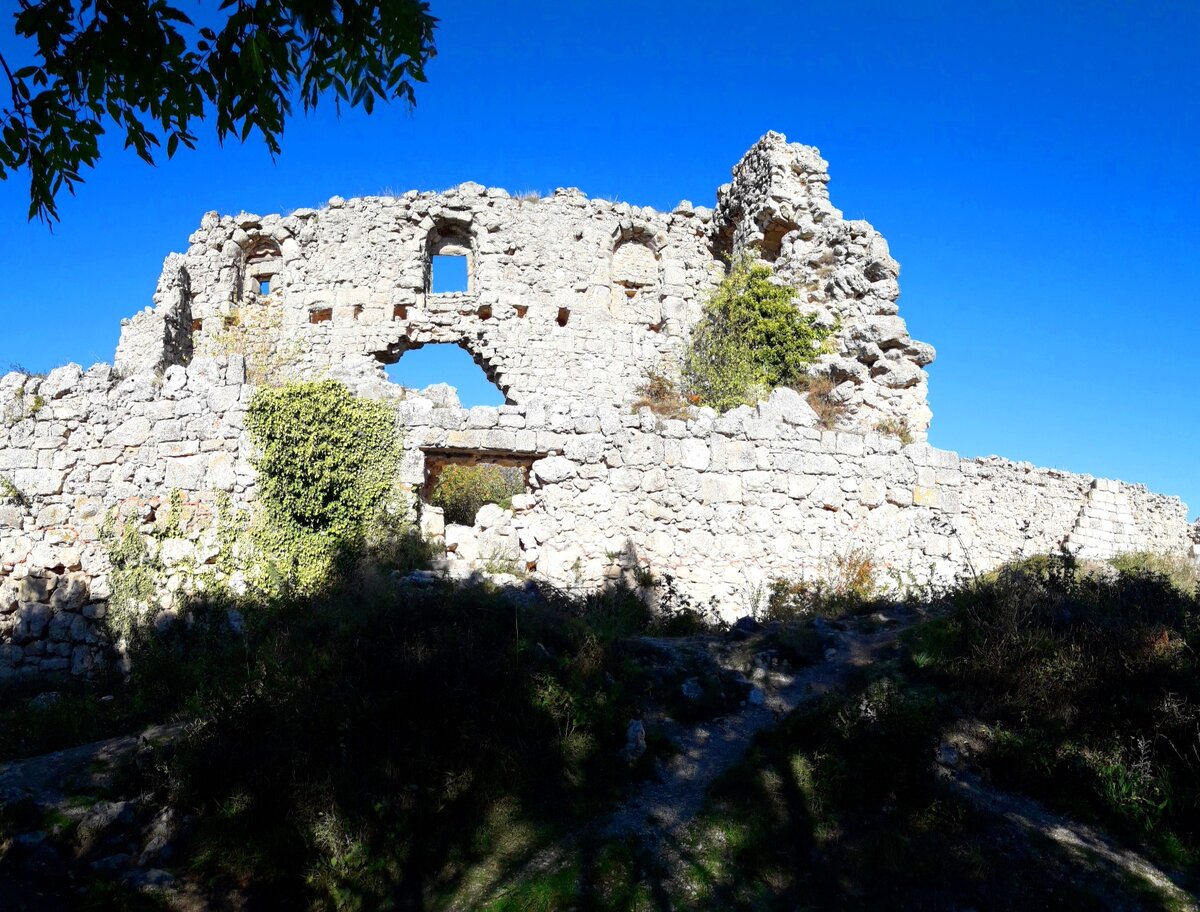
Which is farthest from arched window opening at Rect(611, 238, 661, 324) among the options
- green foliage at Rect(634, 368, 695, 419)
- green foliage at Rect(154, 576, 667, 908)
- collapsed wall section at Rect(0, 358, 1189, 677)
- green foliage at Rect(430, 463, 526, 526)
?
green foliage at Rect(154, 576, 667, 908)

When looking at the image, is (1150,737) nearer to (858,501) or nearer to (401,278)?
(858,501)

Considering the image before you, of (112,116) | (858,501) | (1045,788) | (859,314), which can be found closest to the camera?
(112,116)

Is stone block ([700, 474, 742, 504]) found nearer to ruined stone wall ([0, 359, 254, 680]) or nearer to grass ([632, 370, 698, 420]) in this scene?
grass ([632, 370, 698, 420])

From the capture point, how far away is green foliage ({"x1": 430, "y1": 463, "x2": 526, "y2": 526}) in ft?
55.7

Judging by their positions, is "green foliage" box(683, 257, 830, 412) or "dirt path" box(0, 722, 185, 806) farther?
"green foliage" box(683, 257, 830, 412)

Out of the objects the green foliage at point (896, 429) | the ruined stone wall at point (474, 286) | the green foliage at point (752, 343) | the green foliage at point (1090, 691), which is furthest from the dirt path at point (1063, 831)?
the ruined stone wall at point (474, 286)

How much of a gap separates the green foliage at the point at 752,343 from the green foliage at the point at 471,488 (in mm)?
4053

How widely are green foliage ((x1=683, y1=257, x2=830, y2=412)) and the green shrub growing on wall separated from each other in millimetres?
5559

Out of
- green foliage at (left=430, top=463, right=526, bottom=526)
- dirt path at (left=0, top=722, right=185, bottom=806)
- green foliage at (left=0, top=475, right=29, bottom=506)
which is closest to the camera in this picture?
dirt path at (left=0, top=722, right=185, bottom=806)

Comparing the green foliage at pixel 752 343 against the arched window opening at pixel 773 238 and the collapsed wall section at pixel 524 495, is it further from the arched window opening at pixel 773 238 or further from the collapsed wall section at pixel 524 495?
the collapsed wall section at pixel 524 495

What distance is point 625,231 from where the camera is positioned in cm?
1981

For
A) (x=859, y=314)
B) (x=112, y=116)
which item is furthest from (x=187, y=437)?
(x=859, y=314)

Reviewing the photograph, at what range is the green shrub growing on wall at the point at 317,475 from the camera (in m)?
11.4

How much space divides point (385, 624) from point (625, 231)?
1333 cm
